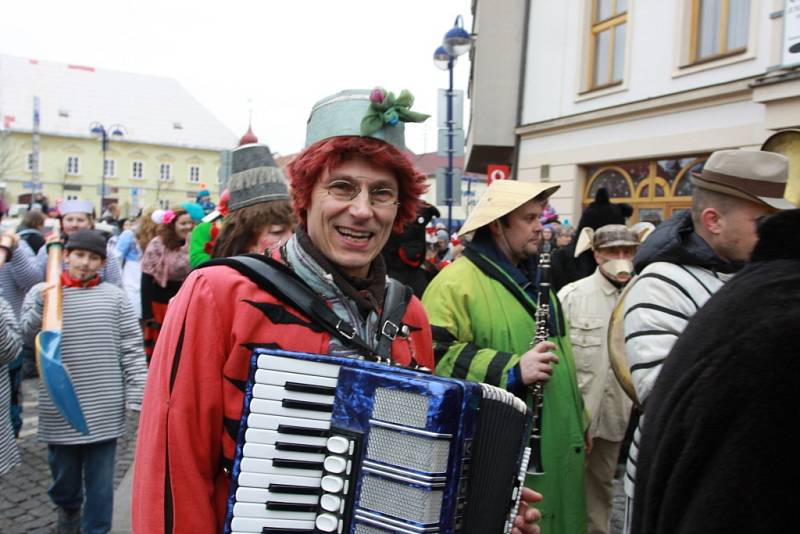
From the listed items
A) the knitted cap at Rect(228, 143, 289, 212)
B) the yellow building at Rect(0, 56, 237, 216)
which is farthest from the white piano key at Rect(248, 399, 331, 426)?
the yellow building at Rect(0, 56, 237, 216)

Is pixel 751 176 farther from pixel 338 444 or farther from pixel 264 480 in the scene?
pixel 264 480

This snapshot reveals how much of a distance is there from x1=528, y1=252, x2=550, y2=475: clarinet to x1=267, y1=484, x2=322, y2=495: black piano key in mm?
1382

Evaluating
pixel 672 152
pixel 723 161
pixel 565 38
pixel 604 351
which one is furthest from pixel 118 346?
pixel 565 38

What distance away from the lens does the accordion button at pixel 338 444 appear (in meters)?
1.47

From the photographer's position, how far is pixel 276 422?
1.48 metres

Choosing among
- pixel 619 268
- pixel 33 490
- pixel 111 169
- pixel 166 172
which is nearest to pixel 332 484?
pixel 619 268

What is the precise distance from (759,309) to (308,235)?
4.05ft

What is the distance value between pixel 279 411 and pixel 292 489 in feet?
0.60

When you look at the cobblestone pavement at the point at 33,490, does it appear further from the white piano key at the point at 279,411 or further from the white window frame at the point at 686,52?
the white window frame at the point at 686,52

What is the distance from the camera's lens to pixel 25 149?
179 feet

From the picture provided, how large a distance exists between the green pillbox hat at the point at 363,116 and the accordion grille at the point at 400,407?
0.79 metres

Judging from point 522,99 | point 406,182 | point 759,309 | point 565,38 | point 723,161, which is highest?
point 565,38

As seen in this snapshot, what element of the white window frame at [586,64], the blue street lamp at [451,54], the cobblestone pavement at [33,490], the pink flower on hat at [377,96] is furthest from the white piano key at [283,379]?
the white window frame at [586,64]

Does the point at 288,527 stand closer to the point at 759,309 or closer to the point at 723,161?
the point at 759,309
